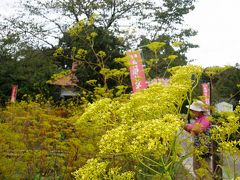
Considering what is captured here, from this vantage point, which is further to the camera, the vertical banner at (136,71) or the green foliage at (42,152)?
the vertical banner at (136,71)

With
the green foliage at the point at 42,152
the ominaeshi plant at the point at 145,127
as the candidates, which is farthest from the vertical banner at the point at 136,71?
the ominaeshi plant at the point at 145,127

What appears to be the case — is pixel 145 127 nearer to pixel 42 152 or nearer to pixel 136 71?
pixel 42 152

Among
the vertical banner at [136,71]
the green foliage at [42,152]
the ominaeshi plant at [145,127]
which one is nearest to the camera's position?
the ominaeshi plant at [145,127]

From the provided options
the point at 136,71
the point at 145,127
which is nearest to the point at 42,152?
the point at 145,127

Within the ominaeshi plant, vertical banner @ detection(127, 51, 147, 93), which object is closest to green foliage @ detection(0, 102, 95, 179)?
the ominaeshi plant

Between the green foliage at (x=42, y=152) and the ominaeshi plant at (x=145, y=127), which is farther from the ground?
the ominaeshi plant at (x=145, y=127)

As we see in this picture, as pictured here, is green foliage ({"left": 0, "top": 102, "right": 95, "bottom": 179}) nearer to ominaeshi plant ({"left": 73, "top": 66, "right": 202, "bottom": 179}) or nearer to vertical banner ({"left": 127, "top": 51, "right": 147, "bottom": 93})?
ominaeshi plant ({"left": 73, "top": 66, "right": 202, "bottom": 179})

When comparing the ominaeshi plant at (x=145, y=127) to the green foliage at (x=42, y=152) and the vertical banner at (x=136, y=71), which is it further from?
the vertical banner at (x=136, y=71)

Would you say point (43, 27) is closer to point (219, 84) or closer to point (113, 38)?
point (113, 38)

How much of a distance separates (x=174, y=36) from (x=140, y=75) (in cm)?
1275

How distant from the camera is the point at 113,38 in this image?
→ 12266 millimetres

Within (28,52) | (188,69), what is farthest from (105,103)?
(28,52)

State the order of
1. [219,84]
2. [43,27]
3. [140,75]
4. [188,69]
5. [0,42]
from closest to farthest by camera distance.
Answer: [188,69], [140,75], [0,42], [43,27], [219,84]

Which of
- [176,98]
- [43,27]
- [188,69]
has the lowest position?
[176,98]
